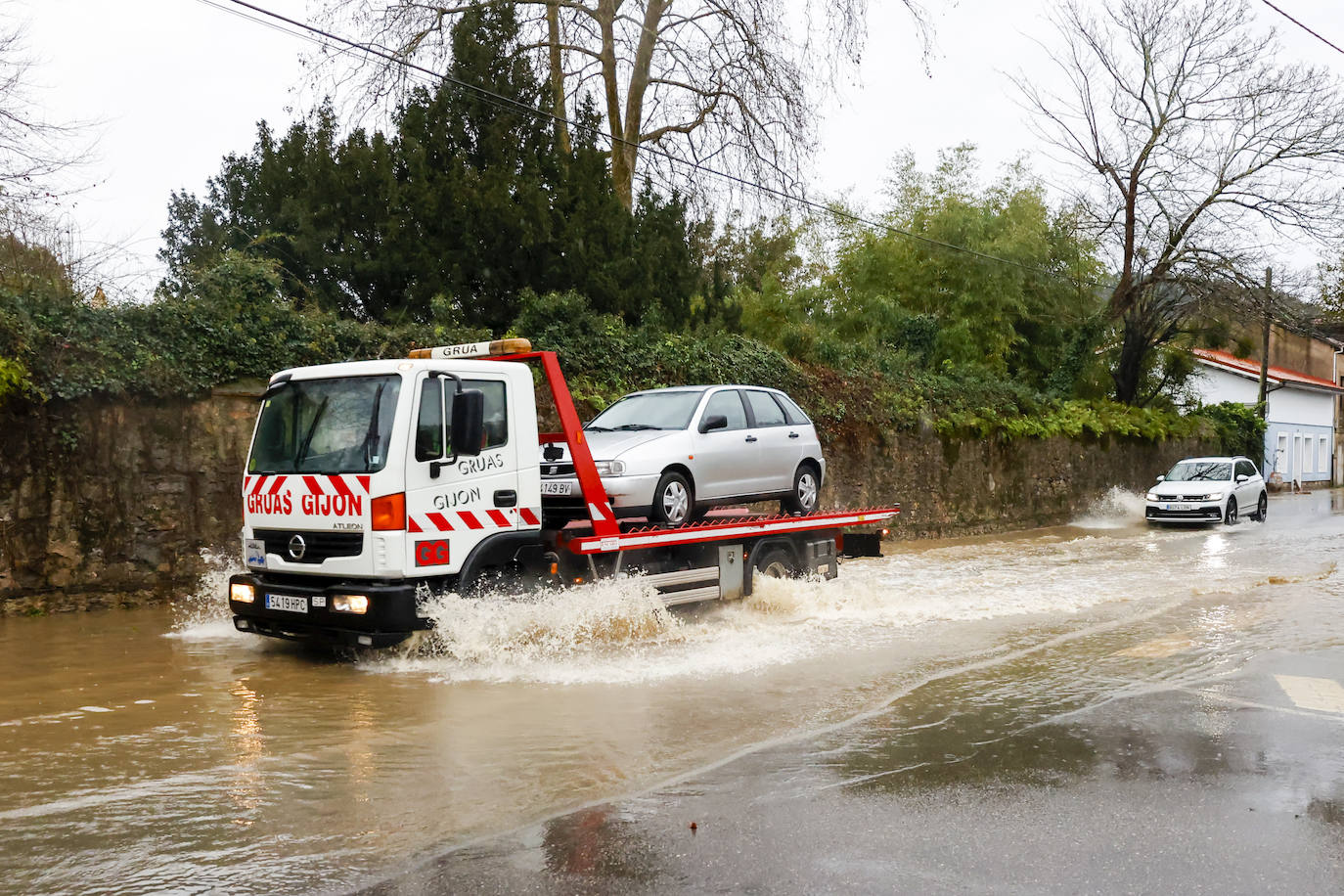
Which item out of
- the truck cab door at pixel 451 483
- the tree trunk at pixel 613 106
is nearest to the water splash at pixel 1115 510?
the tree trunk at pixel 613 106

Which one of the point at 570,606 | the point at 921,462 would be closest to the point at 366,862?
the point at 570,606

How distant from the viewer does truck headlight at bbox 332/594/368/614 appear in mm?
7941

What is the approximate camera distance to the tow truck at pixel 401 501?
8047 millimetres

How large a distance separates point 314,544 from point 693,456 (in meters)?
3.82

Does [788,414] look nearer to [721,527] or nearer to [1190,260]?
[721,527]

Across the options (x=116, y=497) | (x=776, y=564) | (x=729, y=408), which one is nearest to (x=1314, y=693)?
(x=776, y=564)

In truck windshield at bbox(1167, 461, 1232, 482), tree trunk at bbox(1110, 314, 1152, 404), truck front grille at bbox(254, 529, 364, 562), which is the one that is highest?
tree trunk at bbox(1110, 314, 1152, 404)

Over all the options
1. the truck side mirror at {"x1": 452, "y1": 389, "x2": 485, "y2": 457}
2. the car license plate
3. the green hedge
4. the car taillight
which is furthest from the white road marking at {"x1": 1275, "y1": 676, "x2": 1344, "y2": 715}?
the green hedge

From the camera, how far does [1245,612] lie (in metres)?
11.3

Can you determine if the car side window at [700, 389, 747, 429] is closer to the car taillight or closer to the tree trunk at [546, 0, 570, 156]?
the car taillight

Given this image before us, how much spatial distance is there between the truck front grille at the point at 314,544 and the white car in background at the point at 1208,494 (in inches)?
829

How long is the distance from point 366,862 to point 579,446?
528 cm

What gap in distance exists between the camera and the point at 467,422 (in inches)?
321

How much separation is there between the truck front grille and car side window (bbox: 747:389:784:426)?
4.96 m
